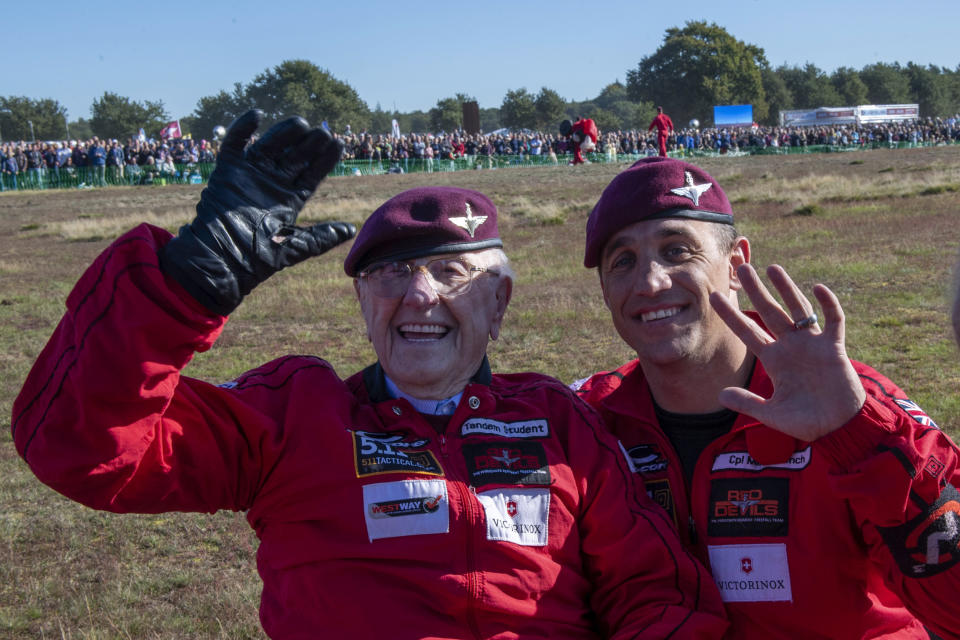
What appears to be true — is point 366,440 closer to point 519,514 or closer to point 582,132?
point 519,514

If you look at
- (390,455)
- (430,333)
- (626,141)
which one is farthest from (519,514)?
(626,141)

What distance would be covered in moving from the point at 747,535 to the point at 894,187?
2054cm

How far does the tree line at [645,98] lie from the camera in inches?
3438

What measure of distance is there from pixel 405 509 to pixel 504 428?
0.41 m

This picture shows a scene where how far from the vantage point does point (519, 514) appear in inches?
95.8

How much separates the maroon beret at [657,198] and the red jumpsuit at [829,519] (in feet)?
1.77

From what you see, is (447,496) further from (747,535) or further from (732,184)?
(732,184)

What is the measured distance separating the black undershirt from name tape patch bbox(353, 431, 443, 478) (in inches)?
31.5

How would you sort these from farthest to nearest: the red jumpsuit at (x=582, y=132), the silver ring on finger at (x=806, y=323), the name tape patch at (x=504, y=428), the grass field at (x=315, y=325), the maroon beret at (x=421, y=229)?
1. the red jumpsuit at (x=582, y=132)
2. the grass field at (x=315, y=325)
3. the maroon beret at (x=421, y=229)
4. the name tape patch at (x=504, y=428)
5. the silver ring on finger at (x=806, y=323)

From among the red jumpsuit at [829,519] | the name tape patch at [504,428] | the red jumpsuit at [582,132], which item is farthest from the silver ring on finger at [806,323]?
the red jumpsuit at [582,132]

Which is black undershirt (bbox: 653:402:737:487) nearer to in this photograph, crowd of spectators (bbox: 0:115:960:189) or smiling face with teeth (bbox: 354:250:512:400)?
smiling face with teeth (bbox: 354:250:512:400)

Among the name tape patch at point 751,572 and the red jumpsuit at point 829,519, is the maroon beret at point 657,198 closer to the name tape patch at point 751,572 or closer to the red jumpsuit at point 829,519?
the red jumpsuit at point 829,519

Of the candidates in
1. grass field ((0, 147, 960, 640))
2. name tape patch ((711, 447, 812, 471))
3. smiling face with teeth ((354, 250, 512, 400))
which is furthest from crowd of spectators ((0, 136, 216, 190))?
name tape patch ((711, 447, 812, 471))

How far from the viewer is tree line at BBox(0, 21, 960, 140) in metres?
87.3
